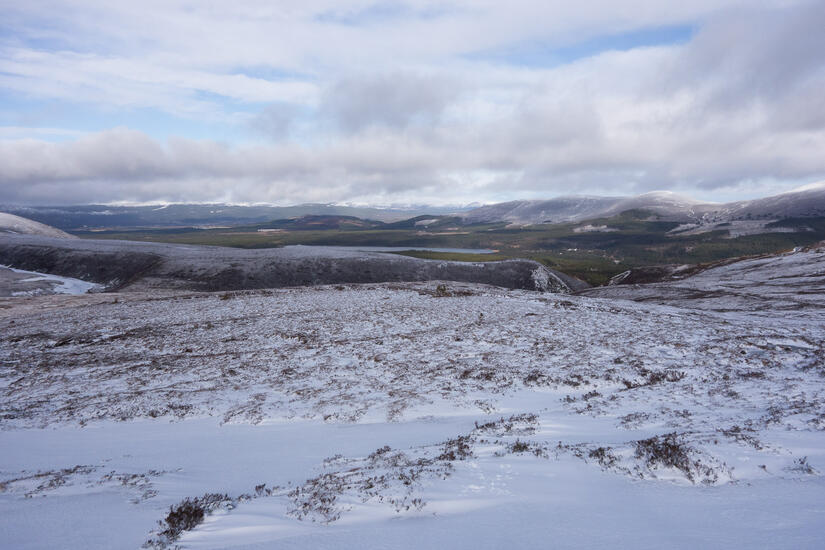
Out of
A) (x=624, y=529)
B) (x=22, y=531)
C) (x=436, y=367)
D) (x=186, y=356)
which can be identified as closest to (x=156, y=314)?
(x=186, y=356)

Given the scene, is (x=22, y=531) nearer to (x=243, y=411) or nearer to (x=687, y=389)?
(x=243, y=411)

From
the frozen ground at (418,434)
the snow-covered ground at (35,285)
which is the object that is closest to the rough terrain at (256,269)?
the snow-covered ground at (35,285)

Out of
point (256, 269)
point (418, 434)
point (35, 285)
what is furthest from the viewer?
point (256, 269)

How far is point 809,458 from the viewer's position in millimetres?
8953

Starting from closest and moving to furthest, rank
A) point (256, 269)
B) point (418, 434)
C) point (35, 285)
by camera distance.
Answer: point (418, 434) < point (35, 285) < point (256, 269)

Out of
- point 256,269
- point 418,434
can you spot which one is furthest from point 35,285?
point 418,434

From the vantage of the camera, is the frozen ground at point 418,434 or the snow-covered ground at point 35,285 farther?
the snow-covered ground at point 35,285

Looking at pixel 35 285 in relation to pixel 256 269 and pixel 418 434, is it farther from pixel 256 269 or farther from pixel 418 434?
pixel 418 434

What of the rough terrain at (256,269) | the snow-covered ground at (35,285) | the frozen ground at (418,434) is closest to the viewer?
the frozen ground at (418,434)

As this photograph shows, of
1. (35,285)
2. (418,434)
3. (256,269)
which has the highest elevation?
(256,269)

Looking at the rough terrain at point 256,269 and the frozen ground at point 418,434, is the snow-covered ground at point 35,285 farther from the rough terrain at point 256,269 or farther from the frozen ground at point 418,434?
the frozen ground at point 418,434

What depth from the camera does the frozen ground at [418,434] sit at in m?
6.82

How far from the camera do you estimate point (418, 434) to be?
1220 cm

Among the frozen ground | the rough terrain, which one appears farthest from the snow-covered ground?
the frozen ground
